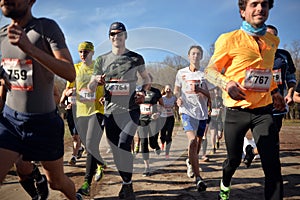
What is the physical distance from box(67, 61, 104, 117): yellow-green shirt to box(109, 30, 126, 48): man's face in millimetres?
1143

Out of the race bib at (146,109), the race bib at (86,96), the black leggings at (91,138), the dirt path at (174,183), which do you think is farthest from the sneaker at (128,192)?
the race bib at (146,109)

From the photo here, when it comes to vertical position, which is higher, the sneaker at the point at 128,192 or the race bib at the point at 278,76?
the race bib at the point at 278,76

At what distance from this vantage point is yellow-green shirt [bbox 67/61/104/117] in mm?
4995

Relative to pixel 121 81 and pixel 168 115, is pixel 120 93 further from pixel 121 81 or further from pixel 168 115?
pixel 168 115

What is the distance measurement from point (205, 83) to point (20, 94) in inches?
135

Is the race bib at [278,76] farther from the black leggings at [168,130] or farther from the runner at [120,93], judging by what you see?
the black leggings at [168,130]

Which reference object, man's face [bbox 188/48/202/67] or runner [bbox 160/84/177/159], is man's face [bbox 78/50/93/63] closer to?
man's face [bbox 188/48/202/67]

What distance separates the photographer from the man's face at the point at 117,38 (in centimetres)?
409

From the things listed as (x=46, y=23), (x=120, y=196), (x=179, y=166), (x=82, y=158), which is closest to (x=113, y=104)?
(x=120, y=196)

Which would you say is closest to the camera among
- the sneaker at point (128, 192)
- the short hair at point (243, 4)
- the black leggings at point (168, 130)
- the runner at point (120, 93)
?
the short hair at point (243, 4)

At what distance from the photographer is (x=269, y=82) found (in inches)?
120

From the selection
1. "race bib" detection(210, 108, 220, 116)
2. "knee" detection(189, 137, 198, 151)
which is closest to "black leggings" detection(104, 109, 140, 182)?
"knee" detection(189, 137, 198, 151)

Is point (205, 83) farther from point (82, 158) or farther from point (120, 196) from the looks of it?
point (82, 158)

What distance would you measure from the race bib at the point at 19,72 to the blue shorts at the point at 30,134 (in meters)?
0.23
